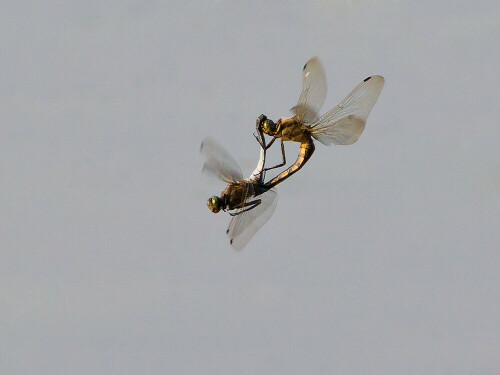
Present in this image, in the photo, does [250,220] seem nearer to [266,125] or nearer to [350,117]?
[266,125]

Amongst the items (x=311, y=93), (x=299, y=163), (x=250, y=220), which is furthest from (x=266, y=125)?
(x=250, y=220)

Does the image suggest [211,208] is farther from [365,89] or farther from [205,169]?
[365,89]

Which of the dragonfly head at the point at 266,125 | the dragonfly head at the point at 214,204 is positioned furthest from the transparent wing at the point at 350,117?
the dragonfly head at the point at 214,204

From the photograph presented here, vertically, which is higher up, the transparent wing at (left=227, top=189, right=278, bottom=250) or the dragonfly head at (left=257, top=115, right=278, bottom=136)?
the dragonfly head at (left=257, top=115, right=278, bottom=136)

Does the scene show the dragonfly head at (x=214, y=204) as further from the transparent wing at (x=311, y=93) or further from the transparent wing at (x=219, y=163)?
the transparent wing at (x=311, y=93)

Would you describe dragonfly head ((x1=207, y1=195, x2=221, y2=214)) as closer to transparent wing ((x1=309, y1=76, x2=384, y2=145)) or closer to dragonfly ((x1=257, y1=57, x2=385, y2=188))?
dragonfly ((x1=257, y1=57, x2=385, y2=188))

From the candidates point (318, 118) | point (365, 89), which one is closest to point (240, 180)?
point (318, 118)

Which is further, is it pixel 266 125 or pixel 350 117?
pixel 350 117

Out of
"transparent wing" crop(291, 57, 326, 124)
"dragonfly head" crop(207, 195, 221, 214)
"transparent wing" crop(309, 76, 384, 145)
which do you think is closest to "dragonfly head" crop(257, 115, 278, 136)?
"transparent wing" crop(291, 57, 326, 124)
